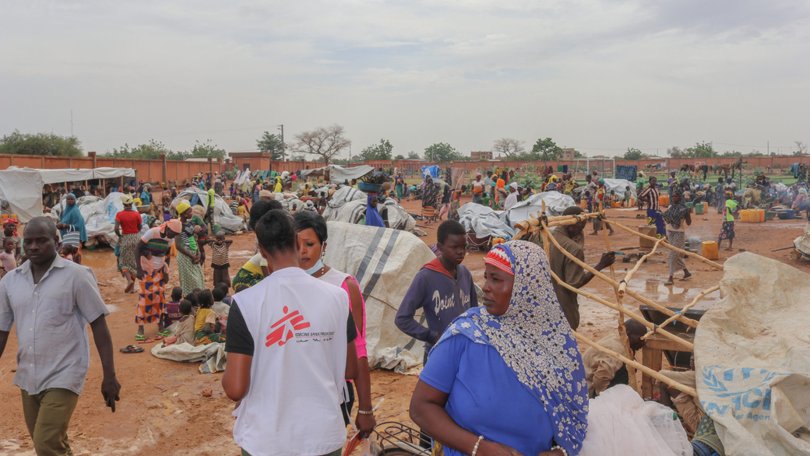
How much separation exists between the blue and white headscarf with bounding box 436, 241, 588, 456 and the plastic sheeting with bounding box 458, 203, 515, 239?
40.0 feet

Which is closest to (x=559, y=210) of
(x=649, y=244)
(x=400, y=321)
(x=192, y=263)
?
(x=649, y=244)

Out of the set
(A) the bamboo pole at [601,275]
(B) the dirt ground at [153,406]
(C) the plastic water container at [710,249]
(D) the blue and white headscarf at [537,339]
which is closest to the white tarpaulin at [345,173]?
(C) the plastic water container at [710,249]

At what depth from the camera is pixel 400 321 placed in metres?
3.96

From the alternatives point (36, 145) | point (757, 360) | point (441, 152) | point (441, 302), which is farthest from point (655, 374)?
point (441, 152)

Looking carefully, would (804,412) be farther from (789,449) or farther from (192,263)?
(192,263)

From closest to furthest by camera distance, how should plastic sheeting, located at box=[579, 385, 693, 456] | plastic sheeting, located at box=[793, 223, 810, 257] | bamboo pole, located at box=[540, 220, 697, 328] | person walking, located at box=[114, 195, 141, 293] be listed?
plastic sheeting, located at box=[579, 385, 693, 456]
bamboo pole, located at box=[540, 220, 697, 328]
person walking, located at box=[114, 195, 141, 293]
plastic sheeting, located at box=[793, 223, 810, 257]

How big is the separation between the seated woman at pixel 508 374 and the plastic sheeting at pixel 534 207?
1319cm

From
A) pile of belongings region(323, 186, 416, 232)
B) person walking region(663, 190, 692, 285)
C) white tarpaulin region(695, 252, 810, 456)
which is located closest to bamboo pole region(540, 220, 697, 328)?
white tarpaulin region(695, 252, 810, 456)

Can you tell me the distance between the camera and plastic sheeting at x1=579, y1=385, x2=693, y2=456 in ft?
8.37

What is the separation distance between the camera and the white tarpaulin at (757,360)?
2.77 meters

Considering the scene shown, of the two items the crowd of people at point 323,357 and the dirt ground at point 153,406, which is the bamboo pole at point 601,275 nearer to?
the crowd of people at point 323,357

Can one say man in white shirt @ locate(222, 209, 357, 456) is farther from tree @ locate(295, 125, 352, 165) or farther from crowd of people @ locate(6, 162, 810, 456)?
tree @ locate(295, 125, 352, 165)

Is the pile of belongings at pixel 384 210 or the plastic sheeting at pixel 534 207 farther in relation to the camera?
the plastic sheeting at pixel 534 207

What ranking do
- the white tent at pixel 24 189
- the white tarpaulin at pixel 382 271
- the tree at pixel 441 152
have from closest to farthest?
the white tarpaulin at pixel 382 271 < the white tent at pixel 24 189 < the tree at pixel 441 152
